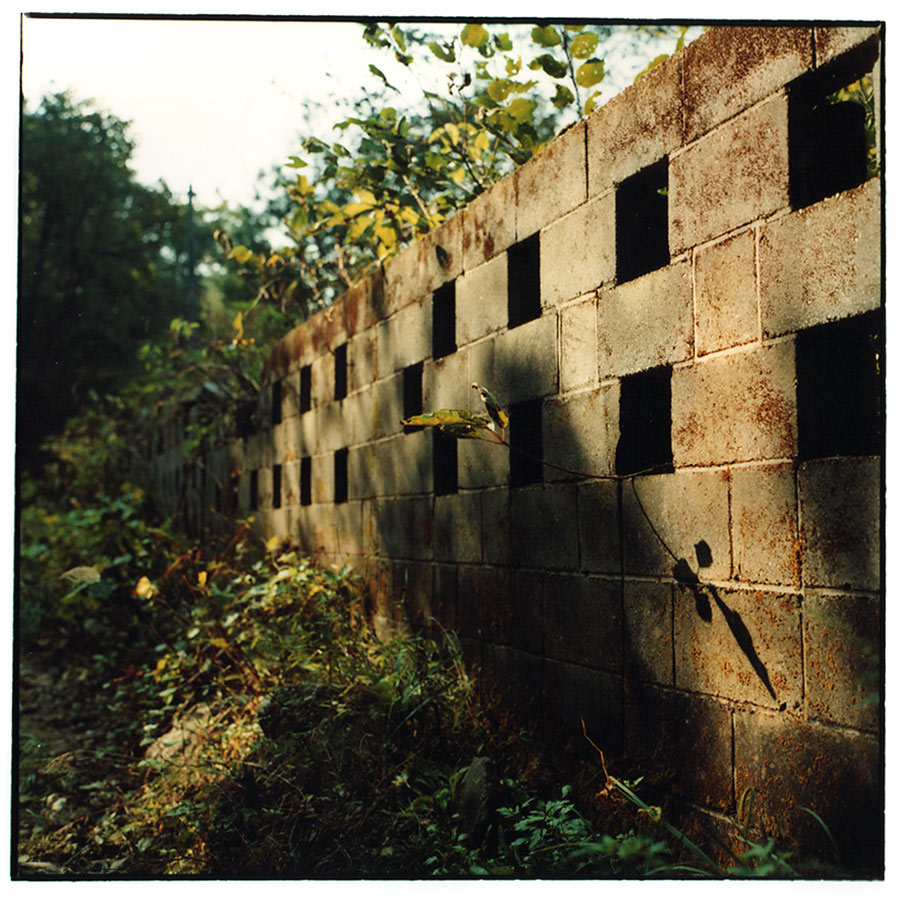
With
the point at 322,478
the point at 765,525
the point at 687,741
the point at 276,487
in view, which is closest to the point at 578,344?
the point at 765,525

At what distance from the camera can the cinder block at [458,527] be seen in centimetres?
300

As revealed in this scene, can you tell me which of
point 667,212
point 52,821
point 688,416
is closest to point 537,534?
point 688,416

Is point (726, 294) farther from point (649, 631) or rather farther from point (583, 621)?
point (583, 621)

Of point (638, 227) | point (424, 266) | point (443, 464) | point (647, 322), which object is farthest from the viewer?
point (424, 266)

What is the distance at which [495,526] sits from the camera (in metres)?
2.88

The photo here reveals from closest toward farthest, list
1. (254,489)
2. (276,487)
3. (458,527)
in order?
1. (458,527)
2. (276,487)
3. (254,489)

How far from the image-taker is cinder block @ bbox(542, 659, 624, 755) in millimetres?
2229

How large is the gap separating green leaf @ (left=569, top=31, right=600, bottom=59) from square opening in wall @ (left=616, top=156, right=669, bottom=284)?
25.9 inches

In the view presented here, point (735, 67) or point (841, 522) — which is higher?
point (735, 67)

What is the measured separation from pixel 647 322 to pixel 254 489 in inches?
169

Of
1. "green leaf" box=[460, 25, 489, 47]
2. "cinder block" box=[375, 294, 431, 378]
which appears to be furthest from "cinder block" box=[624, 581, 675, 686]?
"green leaf" box=[460, 25, 489, 47]

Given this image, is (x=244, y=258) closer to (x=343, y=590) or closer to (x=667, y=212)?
(x=343, y=590)

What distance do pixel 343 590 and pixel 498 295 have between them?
172cm

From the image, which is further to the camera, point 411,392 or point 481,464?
point 411,392
